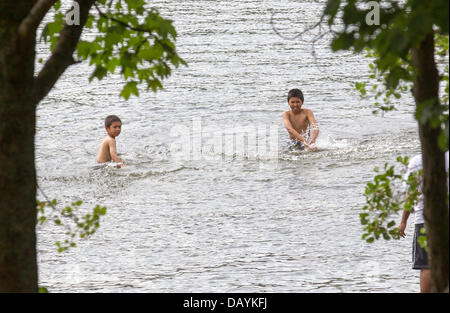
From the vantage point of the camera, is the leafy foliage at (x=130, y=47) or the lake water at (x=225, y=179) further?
the lake water at (x=225, y=179)

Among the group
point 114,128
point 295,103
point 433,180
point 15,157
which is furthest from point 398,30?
point 295,103

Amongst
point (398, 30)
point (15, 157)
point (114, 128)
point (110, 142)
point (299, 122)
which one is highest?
point (299, 122)

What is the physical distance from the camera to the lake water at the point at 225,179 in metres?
12.3

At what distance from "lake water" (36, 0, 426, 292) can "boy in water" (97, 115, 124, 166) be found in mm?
272

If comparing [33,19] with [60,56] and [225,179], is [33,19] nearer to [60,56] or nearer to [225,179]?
[60,56]

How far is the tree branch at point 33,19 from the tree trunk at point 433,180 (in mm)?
2434

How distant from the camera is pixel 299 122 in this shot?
19594 millimetres

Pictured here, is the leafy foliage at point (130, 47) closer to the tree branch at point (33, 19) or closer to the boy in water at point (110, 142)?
the tree branch at point (33, 19)

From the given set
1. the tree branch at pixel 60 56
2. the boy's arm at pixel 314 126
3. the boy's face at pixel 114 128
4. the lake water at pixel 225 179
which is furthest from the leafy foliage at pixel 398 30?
the boy's arm at pixel 314 126

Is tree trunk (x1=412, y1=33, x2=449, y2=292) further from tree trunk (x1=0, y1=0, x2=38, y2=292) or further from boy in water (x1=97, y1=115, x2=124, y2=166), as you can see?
boy in water (x1=97, y1=115, x2=124, y2=166)

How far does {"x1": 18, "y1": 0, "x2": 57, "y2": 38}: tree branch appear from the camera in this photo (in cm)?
612

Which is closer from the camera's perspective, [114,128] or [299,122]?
[114,128]

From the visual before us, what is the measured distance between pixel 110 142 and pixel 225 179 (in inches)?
101
